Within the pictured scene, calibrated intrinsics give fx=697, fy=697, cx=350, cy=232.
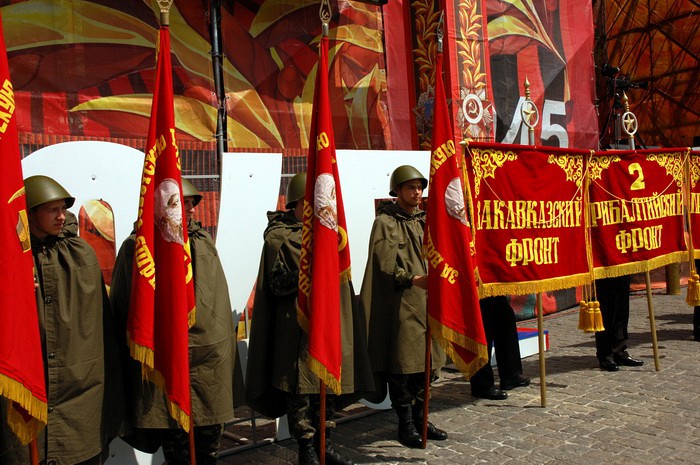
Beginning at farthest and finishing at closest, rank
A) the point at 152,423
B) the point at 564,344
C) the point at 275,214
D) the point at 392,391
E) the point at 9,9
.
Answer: the point at 564,344 → the point at 9,9 → the point at 392,391 → the point at 275,214 → the point at 152,423

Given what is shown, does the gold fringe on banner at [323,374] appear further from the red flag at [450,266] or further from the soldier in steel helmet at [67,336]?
the soldier in steel helmet at [67,336]

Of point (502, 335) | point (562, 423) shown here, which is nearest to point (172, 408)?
point (562, 423)

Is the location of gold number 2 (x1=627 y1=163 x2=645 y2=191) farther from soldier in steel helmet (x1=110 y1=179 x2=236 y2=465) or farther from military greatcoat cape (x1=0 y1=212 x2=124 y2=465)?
military greatcoat cape (x1=0 y1=212 x2=124 y2=465)

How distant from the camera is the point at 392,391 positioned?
539cm

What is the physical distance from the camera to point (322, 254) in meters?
4.48

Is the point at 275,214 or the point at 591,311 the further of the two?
the point at 591,311

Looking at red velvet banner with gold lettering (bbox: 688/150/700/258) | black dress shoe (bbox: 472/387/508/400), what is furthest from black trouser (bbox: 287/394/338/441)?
red velvet banner with gold lettering (bbox: 688/150/700/258)

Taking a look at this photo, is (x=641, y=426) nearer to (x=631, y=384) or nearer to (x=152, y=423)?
(x=631, y=384)

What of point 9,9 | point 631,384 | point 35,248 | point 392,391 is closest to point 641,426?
point 631,384

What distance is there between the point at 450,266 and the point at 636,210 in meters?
3.17

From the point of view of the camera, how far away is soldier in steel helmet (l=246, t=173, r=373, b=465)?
4.66m

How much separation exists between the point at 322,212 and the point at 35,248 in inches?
67.5

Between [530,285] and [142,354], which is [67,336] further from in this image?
[530,285]

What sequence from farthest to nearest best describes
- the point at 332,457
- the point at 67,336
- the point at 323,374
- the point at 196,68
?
the point at 196,68 → the point at 332,457 → the point at 323,374 → the point at 67,336
